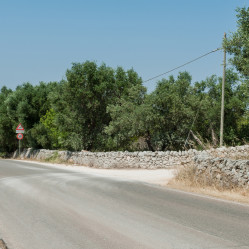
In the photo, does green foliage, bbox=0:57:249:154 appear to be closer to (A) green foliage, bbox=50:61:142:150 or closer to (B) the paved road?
(A) green foliage, bbox=50:61:142:150

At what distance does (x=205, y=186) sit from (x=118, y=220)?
21.4ft

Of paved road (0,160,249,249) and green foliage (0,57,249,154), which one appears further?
green foliage (0,57,249,154)

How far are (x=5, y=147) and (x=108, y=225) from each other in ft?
155

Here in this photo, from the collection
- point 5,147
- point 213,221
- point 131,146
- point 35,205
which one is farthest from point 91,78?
point 5,147

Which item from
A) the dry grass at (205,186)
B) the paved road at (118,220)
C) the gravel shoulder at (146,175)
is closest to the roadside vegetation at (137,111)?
the gravel shoulder at (146,175)

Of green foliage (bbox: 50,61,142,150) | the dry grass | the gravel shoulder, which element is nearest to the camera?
the dry grass

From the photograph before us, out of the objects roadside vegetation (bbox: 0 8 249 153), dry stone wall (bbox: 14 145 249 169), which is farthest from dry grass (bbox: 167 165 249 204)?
roadside vegetation (bbox: 0 8 249 153)

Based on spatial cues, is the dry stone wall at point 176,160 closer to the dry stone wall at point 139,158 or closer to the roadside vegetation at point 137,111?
the dry stone wall at point 139,158

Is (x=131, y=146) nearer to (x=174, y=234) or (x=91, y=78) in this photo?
(x=91, y=78)

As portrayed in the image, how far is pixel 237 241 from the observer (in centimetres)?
596

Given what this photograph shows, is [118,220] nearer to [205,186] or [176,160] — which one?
[205,186]

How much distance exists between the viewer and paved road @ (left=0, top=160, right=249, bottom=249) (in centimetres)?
584

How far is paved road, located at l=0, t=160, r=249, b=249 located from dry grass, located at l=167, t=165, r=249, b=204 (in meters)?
1.16

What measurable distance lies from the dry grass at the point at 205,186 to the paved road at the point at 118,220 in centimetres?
116
